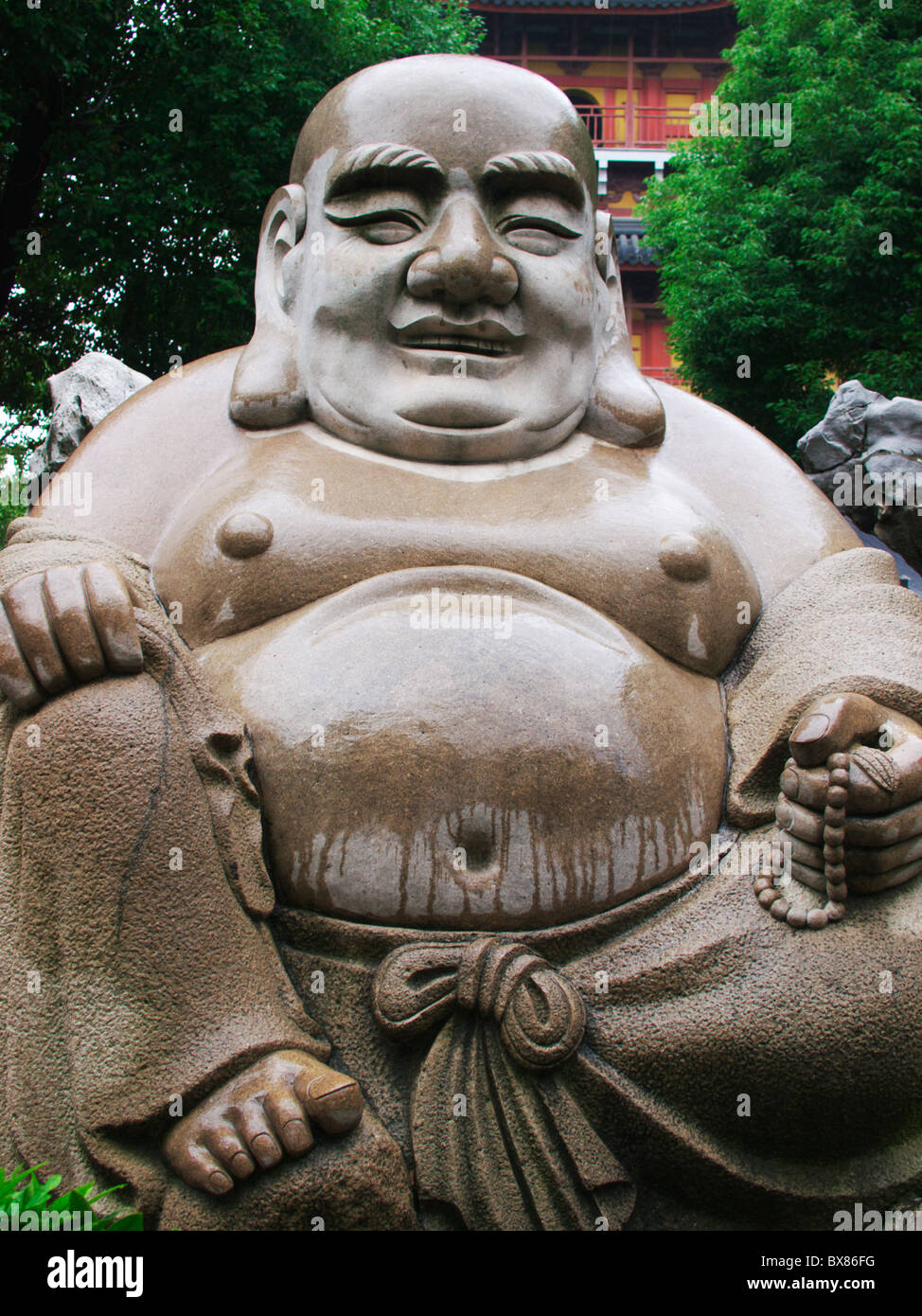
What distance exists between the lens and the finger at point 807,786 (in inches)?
103

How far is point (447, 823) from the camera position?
105 inches

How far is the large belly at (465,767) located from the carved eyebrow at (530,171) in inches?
46.5

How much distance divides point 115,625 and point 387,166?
59.8 inches

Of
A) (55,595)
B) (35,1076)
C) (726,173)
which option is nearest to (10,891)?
(35,1076)

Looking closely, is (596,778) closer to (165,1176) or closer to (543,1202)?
(543,1202)

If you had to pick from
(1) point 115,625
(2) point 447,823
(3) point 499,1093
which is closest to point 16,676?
(1) point 115,625

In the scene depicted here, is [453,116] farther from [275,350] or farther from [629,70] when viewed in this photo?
[629,70]

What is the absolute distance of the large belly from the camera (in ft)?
8.74

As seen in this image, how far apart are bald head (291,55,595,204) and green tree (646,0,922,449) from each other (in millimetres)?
9614

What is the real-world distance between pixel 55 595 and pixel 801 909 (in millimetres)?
1685

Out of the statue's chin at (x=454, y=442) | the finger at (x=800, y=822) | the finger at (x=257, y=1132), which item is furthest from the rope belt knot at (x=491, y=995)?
the statue's chin at (x=454, y=442)

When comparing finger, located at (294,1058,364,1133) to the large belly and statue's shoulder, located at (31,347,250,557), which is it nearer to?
the large belly

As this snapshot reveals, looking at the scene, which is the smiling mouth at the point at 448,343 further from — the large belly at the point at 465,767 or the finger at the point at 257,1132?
the finger at the point at 257,1132

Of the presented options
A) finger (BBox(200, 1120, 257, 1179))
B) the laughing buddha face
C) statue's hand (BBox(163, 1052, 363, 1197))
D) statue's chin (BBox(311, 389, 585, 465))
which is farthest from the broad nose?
finger (BBox(200, 1120, 257, 1179))
